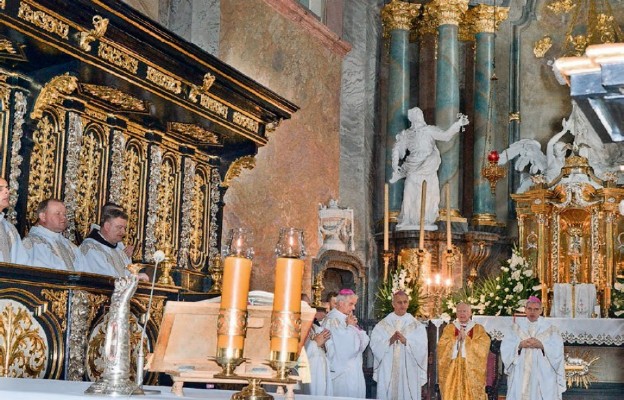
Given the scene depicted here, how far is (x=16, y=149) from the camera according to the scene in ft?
28.5

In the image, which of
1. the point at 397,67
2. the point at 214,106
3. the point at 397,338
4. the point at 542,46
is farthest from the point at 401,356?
the point at 542,46

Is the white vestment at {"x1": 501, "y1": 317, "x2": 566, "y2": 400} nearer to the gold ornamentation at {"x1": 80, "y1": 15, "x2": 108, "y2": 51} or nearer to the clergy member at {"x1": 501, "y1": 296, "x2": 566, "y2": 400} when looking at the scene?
the clergy member at {"x1": 501, "y1": 296, "x2": 566, "y2": 400}

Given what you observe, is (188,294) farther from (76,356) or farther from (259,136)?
(76,356)

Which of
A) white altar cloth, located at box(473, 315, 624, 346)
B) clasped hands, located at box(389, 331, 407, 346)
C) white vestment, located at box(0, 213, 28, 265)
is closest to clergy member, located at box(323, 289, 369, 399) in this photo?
clasped hands, located at box(389, 331, 407, 346)

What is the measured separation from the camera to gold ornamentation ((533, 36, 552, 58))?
60.2ft

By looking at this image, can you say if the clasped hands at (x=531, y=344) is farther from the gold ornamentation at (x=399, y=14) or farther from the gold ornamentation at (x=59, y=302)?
the gold ornamentation at (x=399, y=14)

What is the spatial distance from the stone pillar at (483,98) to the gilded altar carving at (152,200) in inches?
315

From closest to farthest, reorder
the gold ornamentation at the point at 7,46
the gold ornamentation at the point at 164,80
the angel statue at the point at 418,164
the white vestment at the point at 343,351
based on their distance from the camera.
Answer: the gold ornamentation at the point at 7,46, the gold ornamentation at the point at 164,80, the white vestment at the point at 343,351, the angel statue at the point at 418,164

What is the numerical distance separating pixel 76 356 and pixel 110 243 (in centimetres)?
243

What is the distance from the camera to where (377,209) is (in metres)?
18.1

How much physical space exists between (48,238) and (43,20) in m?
1.81

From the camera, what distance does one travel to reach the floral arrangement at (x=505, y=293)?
14.5 metres

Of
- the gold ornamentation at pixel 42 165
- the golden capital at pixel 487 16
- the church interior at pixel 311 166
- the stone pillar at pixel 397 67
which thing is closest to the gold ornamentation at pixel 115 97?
the church interior at pixel 311 166

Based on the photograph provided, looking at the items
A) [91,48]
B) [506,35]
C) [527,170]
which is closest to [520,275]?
[527,170]
